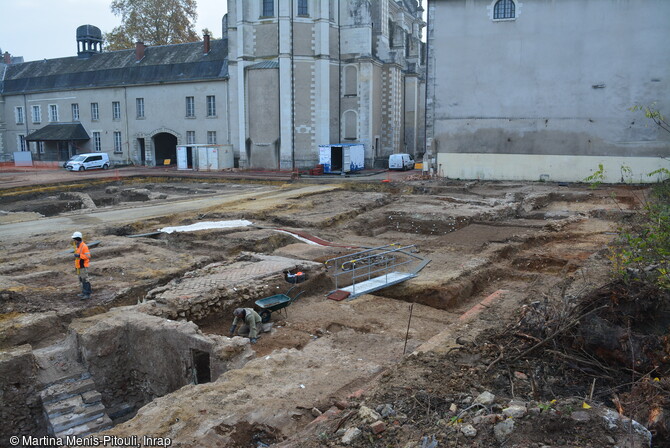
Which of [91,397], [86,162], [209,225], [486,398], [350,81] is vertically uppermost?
[350,81]

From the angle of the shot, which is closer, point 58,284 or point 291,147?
point 58,284

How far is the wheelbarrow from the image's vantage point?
10938 millimetres

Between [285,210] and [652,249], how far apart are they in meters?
16.0

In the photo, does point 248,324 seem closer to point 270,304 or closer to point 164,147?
point 270,304

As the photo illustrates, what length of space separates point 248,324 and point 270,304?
0.78 meters

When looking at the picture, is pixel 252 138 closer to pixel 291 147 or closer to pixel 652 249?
pixel 291 147

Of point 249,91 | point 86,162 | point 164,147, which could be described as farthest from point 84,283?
point 164,147

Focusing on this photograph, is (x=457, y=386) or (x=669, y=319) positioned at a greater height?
(x=669, y=319)

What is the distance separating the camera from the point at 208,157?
41.2 m

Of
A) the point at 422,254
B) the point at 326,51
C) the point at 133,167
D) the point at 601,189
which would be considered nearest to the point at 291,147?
the point at 326,51

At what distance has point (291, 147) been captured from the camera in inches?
1572

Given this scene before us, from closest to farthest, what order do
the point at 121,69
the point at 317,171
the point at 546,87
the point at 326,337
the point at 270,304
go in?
the point at 326,337 → the point at 270,304 → the point at 546,87 → the point at 317,171 → the point at 121,69

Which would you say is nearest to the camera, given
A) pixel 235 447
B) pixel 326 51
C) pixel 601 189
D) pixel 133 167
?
pixel 235 447

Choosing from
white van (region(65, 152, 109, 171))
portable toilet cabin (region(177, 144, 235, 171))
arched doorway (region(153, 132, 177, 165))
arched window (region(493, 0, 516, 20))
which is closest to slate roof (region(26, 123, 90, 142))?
white van (region(65, 152, 109, 171))
